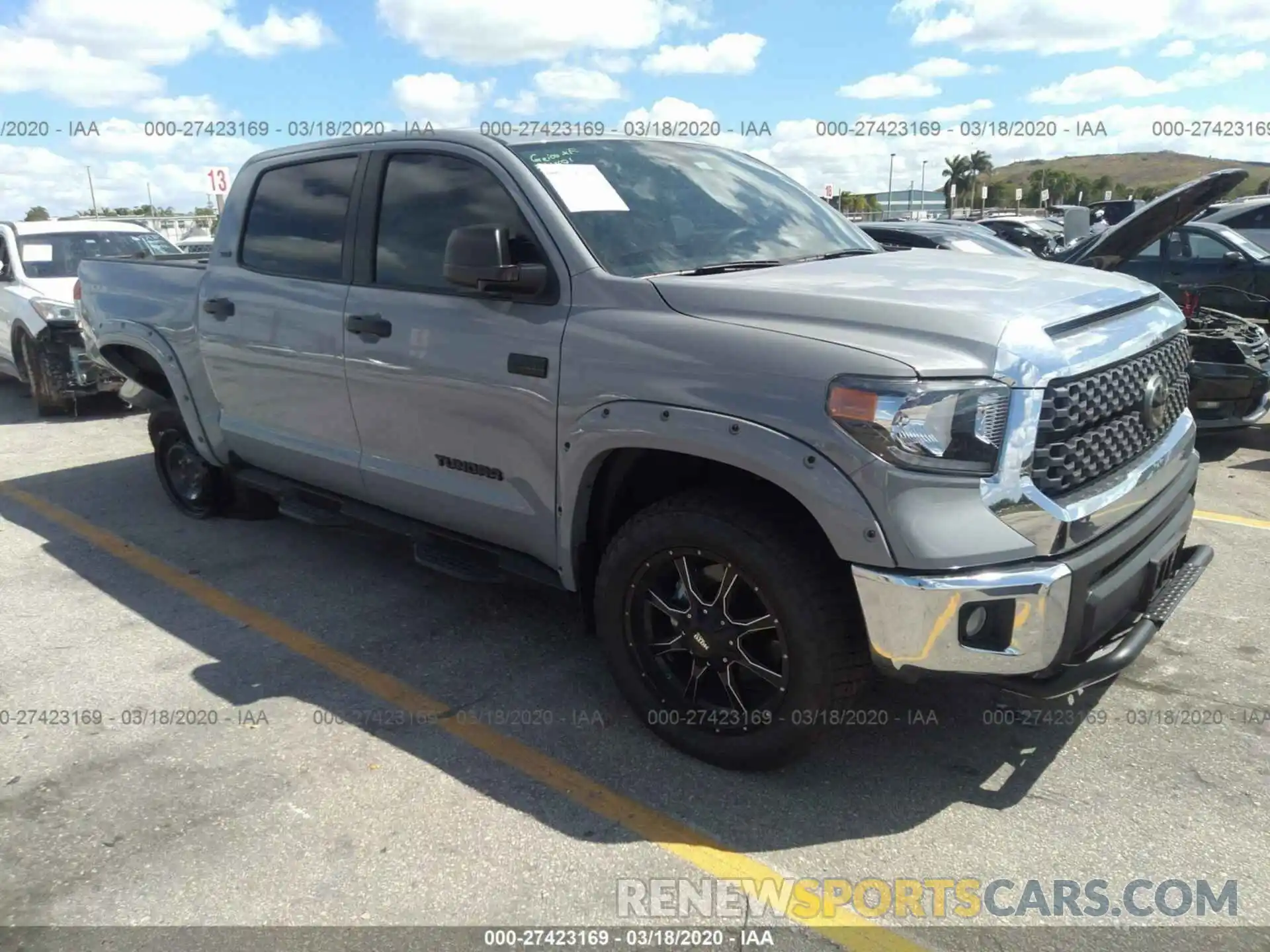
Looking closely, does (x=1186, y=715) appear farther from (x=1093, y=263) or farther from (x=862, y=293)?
(x=1093, y=263)

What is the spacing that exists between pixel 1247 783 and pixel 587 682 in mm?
2240

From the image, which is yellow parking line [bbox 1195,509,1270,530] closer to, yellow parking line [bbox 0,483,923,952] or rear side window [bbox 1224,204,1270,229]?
yellow parking line [bbox 0,483,923,952]

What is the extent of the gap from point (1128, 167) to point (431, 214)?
629 ft

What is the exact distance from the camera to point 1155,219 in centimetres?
642

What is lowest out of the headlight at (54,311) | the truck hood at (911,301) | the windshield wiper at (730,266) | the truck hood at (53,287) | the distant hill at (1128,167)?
the headlight at (54,311)

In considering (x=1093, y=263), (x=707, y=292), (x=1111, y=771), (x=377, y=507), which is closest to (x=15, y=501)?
(x=377, y=507)

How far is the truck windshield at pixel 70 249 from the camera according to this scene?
983 cm

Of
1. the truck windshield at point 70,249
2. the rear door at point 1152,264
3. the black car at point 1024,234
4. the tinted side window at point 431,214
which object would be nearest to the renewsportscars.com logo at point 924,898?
the tinted side window at point 431,214

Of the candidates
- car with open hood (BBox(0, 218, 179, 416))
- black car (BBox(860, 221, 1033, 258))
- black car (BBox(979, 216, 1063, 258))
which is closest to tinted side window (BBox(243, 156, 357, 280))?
car with open hood (BBox(0, 218, 179, 416))

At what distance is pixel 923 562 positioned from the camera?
99.1 inches

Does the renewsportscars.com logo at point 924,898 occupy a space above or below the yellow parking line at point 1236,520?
below

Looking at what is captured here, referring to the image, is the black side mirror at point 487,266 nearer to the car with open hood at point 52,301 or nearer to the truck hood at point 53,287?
the car with open hood at point 52,301

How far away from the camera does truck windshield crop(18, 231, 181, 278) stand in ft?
32.2

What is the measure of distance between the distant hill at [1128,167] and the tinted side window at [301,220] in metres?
151
